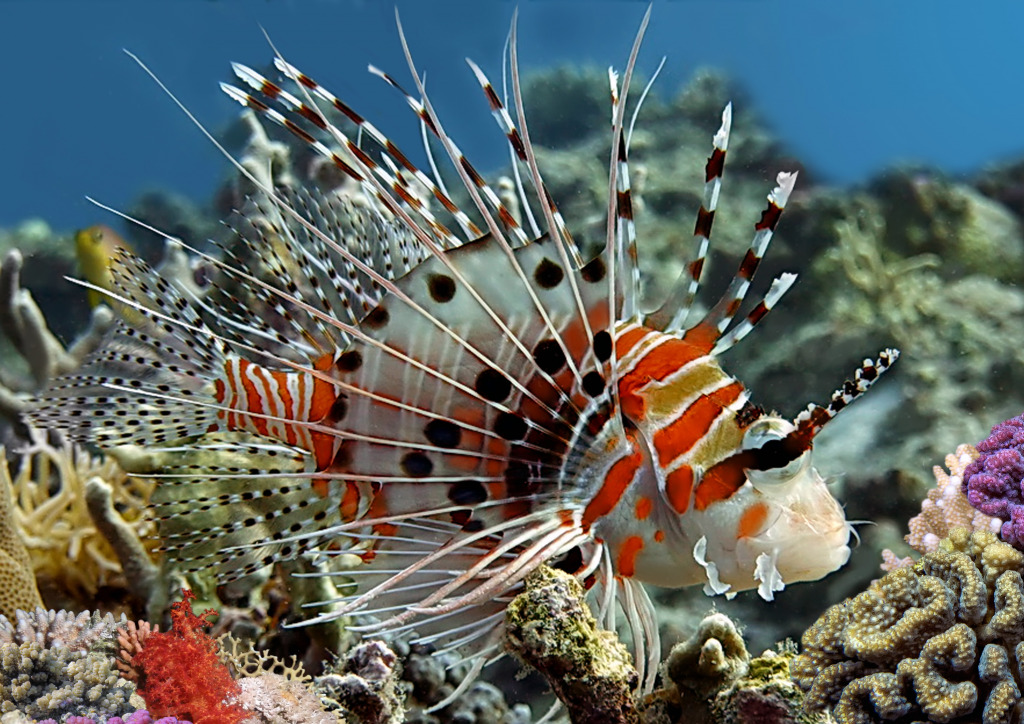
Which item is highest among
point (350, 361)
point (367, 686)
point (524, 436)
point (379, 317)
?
point (379, 317)

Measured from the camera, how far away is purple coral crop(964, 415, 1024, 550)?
2.25 meters

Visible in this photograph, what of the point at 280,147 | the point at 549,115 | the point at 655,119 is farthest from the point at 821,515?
the point at 549,115

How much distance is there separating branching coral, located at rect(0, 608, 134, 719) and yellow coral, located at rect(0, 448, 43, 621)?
49 cm

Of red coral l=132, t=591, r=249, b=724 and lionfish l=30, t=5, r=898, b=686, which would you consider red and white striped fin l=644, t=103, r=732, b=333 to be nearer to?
lionfish l=30, t=5, r=898, b=686

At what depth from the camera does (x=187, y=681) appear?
2.24 metres

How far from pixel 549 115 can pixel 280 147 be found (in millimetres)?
9409

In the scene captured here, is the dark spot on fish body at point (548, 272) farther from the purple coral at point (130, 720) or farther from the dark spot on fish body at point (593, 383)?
the purple coral at point (130, 720)

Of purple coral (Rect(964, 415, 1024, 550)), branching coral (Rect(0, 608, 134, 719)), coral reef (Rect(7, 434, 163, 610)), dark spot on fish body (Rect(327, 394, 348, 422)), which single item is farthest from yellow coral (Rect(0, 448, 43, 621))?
purple coral (Rect(964, 415, 1024, 550))

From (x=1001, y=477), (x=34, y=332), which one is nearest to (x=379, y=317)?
(x=1001, y=477)

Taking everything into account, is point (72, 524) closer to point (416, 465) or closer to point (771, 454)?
point (416, 465)

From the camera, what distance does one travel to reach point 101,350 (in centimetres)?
279

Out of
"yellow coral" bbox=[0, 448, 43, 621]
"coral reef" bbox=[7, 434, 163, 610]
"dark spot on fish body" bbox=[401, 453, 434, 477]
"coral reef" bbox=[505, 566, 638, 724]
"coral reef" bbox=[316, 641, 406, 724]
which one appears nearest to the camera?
"coral reef" bbox=[505, 566, 638, 724]

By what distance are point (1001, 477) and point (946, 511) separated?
9.0 inches

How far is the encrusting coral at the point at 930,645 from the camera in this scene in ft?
6.13
